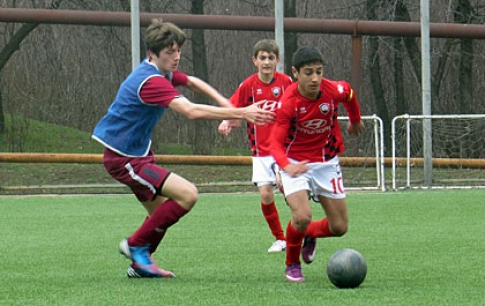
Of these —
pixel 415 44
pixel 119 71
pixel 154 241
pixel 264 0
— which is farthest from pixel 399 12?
pixel 154 241

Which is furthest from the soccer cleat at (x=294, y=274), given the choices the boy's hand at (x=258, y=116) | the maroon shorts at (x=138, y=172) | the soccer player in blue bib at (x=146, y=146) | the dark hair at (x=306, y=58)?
the dark hair at (x=306, y=58)

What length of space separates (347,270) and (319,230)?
4.21ft

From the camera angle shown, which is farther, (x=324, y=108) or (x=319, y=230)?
(x=319, y=230)

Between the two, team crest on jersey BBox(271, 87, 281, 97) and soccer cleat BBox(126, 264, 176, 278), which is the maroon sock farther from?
team crest on jersey BBox(271, 87, 281, 97)

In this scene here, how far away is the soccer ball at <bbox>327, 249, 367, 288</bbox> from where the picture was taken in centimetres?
603

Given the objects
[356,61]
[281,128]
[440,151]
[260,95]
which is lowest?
[440,151]

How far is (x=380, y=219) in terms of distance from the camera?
1123 centimetres

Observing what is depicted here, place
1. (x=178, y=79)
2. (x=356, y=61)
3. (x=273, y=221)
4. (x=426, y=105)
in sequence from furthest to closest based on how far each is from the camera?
1. (x=356, y=61)
2. (x=426, y=105)
3. (x=273, y=221)
4. (x=178, y=79)

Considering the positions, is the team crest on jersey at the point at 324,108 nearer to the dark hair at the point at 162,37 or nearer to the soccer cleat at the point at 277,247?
the dark hair at the point at 162,37

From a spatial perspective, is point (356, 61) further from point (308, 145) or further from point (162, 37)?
point (162, 37)

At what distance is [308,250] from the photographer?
7.34m

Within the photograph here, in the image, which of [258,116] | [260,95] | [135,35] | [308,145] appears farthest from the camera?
[135,35]


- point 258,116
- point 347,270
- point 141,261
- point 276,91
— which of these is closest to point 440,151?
point 276,91

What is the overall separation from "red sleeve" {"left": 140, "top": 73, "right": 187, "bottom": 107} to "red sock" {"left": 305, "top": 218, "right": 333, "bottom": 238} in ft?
5.15
